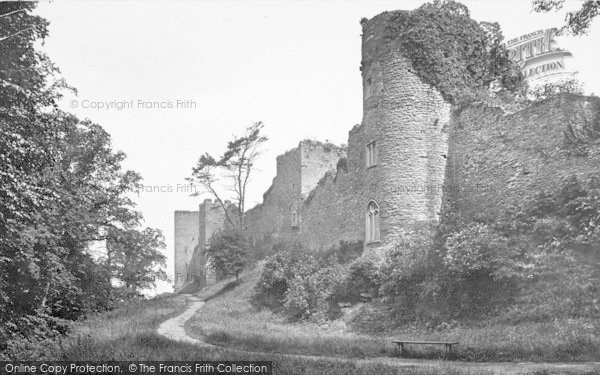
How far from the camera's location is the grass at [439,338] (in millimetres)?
11867

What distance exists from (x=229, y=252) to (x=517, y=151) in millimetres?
18379

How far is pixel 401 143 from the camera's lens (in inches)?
883

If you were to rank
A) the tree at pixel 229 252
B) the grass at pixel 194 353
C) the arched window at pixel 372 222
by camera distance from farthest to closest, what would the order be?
the tree at pixel 229 252
the arched window at pixel 372 222
the grass at pixel 194 353

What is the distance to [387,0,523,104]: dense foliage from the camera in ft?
75.1

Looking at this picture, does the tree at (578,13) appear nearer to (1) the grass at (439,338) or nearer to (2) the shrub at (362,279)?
(1) the grass at (439,338)

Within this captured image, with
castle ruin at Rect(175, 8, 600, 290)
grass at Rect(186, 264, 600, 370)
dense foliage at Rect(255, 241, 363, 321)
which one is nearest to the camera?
grass at Rect(186, 264, 600, 370)

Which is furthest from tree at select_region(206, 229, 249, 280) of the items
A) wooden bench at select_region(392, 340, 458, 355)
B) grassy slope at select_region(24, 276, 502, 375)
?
wooden bench at select_region(392, 340, 458, 355)

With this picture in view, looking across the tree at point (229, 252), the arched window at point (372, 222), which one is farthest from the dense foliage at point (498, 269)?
the tree at point (229, 252)

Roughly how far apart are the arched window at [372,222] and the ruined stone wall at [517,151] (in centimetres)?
241

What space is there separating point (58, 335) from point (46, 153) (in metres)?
3.86

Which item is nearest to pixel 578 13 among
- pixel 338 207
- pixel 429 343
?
pixel 429 343

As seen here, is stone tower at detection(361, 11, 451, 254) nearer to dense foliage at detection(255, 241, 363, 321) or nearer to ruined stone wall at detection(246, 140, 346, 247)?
dense foliage at detection(255, 241, 363, 321)

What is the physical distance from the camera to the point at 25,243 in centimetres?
1327

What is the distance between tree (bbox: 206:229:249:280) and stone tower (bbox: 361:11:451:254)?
1308 cm
